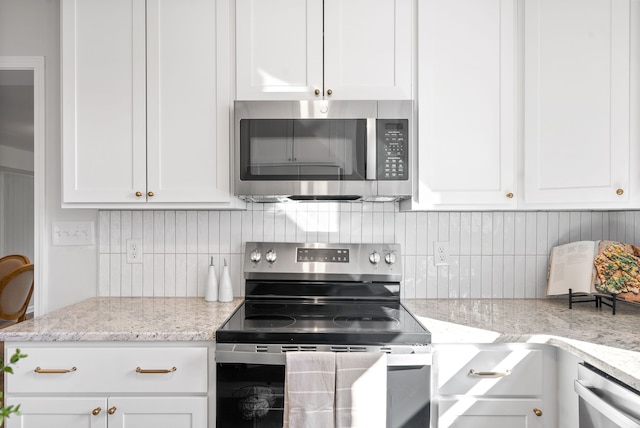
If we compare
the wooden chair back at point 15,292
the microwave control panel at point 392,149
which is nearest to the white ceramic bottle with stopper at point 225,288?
the microwave control panel at point 392,149

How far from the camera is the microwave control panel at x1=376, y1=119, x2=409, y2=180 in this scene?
5.57 feet

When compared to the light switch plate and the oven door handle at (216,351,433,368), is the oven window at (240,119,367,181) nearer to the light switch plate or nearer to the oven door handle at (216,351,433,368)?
the oven door handle at (216,351,433,368)

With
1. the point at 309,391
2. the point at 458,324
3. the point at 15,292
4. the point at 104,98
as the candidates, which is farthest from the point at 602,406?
the point at 15,292

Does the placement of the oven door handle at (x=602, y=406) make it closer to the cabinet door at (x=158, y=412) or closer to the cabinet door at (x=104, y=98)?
the cabinet door at (x=158, y=412)

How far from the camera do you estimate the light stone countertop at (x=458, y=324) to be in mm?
1336

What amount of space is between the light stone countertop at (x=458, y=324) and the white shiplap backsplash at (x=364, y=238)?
A: 0.13 meters

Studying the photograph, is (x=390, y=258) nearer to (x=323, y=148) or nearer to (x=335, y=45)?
(x=323, y=148)

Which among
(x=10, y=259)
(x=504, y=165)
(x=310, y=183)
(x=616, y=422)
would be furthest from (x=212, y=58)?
(x=10, y=259)

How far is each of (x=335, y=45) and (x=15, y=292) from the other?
3.25 metres

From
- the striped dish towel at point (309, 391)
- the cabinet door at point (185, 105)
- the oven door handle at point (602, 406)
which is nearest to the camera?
the oven door handle at point (602, 406)

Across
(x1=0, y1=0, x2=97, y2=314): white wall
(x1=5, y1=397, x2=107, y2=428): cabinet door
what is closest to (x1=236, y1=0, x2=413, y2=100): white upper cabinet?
(x1=0, y1=0, x2=97, y2=314): white wall

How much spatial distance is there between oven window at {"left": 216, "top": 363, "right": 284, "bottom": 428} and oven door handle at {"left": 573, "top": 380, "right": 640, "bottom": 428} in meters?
0.97

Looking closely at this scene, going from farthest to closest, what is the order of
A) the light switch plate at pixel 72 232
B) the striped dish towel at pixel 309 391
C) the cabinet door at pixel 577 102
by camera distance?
1. the light switch plate at pixel 72 232
2. the cabinet door at pixel 577 102
3. the striped dish towel at pixel 309 391

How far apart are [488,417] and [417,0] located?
1.70 meters
